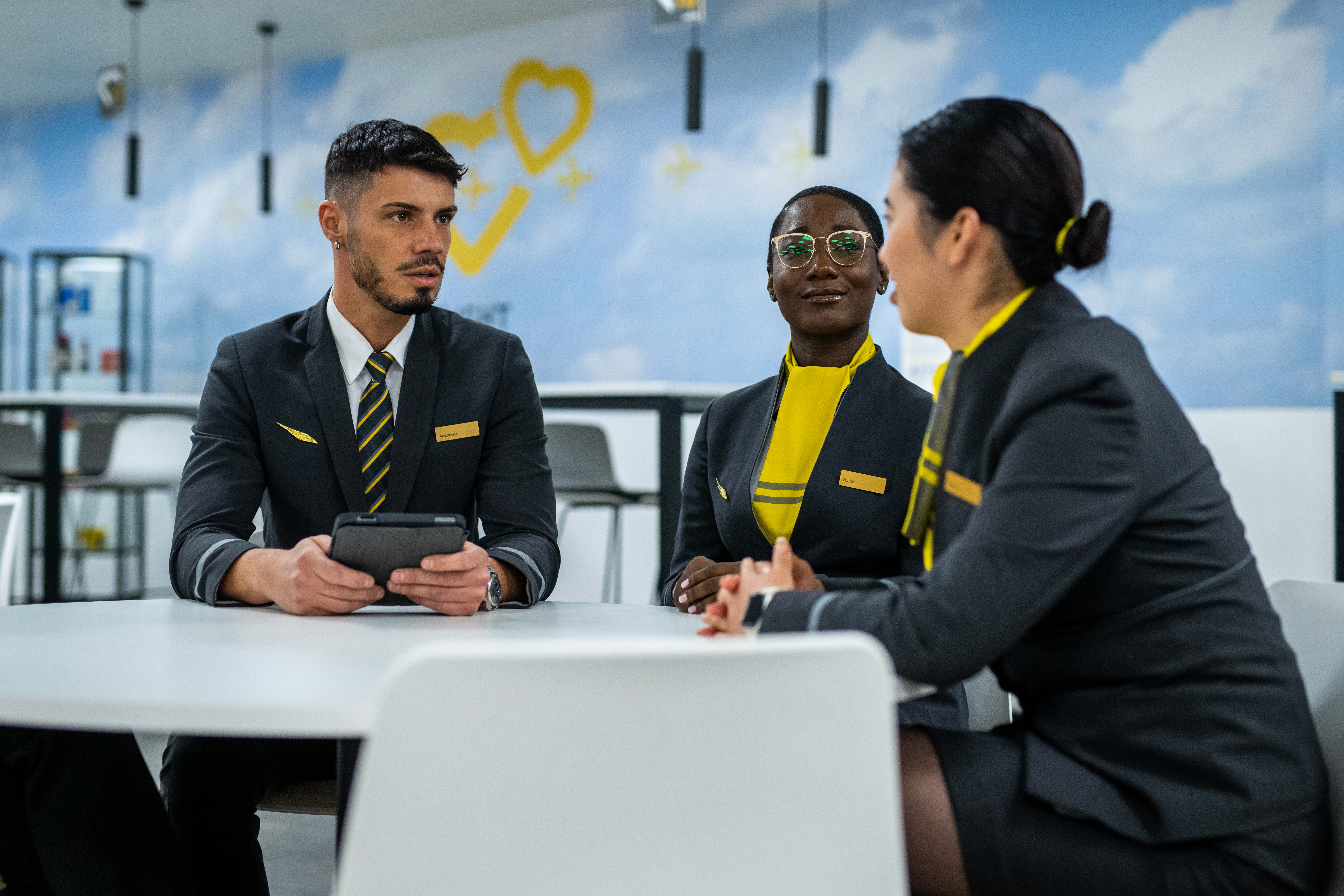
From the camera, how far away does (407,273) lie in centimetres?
183

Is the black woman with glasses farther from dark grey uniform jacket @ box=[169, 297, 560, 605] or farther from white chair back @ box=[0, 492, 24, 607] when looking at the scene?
white chair back @ box=[0, 492, 24, 607]

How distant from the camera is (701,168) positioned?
6.62m

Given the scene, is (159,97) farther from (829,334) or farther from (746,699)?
(746,699)

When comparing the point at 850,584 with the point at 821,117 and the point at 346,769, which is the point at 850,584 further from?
the point at 821,117

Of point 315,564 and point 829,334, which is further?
point 829,334

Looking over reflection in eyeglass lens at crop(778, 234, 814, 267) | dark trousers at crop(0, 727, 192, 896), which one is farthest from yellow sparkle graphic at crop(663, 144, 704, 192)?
dark trousers at crop(0, 727, 192, 896)

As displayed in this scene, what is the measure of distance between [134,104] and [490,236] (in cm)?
346

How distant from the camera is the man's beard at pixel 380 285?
72.1 inches

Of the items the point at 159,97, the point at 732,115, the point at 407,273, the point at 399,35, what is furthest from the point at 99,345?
the point at 407,273

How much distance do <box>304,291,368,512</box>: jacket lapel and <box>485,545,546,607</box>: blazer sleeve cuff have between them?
27 cm

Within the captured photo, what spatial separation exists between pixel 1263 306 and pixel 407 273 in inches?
178

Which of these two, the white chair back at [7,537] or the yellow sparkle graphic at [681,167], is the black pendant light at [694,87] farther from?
the white chair back at [7,537]

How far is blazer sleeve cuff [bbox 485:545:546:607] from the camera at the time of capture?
1590 mm

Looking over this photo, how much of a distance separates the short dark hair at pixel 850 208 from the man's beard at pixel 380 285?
60cm
